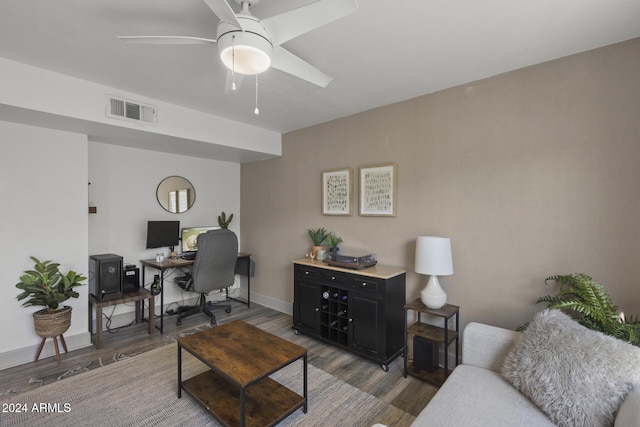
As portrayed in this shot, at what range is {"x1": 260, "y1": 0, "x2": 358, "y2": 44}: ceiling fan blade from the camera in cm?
127

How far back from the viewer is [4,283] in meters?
2.61

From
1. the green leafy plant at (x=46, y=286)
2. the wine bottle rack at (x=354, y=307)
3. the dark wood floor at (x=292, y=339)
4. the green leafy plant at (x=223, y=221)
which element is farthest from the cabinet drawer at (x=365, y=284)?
the green leafy plant at (x=46, y=286)

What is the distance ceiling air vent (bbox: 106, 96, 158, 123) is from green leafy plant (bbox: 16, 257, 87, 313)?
4.89 feet

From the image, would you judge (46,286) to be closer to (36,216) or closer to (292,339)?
(36,216)

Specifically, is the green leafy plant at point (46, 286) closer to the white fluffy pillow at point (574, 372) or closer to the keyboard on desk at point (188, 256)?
the keyboard on desk at point (188, 256)

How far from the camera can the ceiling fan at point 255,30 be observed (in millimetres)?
1303

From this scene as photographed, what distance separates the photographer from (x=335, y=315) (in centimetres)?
305

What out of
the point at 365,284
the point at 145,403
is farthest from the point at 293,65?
the point at 145,403

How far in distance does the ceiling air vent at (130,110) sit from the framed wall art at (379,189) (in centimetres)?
221

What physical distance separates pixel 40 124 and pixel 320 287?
3027 millimetres

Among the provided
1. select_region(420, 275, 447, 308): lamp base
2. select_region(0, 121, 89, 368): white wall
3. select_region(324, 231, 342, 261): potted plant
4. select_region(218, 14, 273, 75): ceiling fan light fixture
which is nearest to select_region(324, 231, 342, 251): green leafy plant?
select_region(324, 231, 342, 261): potted plant

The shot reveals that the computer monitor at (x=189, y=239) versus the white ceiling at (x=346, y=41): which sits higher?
the white ceiling at (x=346, y=41)

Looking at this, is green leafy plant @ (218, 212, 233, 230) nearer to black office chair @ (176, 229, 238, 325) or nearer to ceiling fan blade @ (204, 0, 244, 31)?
black office chair @ (176, 229, 238, 325)

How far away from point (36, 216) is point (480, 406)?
378 centimetres
